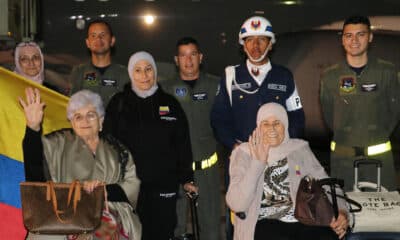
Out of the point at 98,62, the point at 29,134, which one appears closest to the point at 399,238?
the point at 29,134

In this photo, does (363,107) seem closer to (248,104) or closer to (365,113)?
(365,113)

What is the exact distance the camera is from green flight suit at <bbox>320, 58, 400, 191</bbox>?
572cm

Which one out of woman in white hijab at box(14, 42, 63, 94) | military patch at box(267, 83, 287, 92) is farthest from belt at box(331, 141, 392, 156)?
woman in white hijab at box(14, 42, 63, 94)

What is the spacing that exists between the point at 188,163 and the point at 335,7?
510 centimetres

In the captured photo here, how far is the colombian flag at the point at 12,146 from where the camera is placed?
4.98 metres

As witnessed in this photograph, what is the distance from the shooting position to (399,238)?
4.64 meters

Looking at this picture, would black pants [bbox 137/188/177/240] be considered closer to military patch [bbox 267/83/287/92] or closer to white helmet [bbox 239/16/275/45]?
military patch [bbox 267/83/287/92]

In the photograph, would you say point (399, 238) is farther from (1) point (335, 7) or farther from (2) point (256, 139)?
(1) point (335, 7)

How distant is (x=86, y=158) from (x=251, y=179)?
109 cm

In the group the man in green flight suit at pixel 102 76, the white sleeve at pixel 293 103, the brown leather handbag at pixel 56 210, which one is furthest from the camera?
the man in green flight suit at pixel 102 76

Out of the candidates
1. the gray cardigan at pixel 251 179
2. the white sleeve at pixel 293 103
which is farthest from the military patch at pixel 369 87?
the gray cardigan at pixel 251 179

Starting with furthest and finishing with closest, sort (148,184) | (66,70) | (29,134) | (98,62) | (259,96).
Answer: (66,70) → (98,62) → (259,96) → (148,184) → (29,134)

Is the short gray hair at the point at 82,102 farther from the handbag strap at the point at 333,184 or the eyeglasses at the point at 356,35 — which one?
the eyeglasses at the point at 356,35

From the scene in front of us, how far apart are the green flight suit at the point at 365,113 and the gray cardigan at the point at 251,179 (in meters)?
0.99
